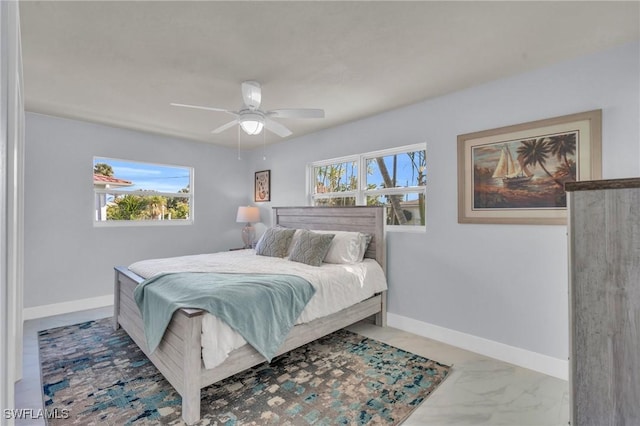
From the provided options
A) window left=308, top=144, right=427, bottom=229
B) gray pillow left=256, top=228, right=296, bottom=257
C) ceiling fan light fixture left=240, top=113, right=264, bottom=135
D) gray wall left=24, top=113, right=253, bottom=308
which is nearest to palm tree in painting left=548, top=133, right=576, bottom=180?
window left=308, top=144, right=427, bottom=229

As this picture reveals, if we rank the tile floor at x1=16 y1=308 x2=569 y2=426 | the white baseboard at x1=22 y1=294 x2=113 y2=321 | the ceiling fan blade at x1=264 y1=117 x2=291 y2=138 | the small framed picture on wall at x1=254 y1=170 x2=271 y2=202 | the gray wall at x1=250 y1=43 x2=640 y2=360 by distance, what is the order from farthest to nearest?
the small framed picture on wall at x1=254 y1=170 x2=271 y2=202
the white baseboard at x1=22 y1=294 x2=113 y2=321
the ceiling fan blade at x1=264 y1=117 x2=291 y2=138
the gray wall at x1=250 y1=43 x2=640 y2=360
the tile floor at x1=16 y1=308 x2=569 y2=426

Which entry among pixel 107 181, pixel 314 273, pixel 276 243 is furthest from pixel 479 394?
pixel 107 181

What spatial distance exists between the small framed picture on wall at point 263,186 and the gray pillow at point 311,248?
77.4 inches

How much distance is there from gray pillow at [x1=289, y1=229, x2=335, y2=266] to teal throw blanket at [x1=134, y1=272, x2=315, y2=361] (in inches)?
26.4

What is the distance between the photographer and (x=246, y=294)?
7.16 ft

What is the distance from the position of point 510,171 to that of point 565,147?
40 cm

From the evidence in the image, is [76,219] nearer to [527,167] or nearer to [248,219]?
[248,219]

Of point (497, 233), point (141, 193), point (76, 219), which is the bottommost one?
point (497, 233)

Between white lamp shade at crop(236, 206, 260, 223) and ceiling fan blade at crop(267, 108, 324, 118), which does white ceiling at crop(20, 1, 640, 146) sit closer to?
ceiling fan blade at crop(267, 108, 324, 118)

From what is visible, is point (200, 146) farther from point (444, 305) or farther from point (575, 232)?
point (575, 232)

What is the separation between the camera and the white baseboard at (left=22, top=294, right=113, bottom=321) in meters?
3.69

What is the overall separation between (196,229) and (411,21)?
4331mm

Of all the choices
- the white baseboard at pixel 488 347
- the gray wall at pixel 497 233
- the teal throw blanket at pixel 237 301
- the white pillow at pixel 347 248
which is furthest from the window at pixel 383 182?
the teal throw blanket at pixel 237 301

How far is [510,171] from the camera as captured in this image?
2695 mm
